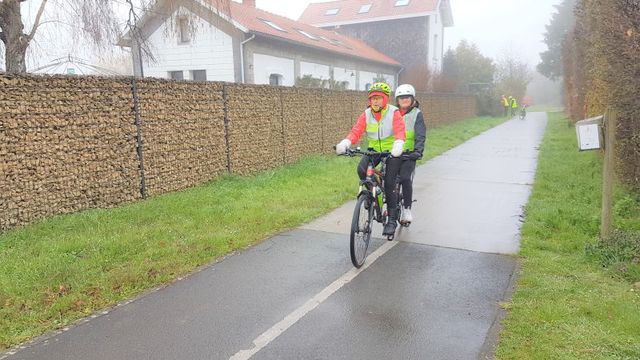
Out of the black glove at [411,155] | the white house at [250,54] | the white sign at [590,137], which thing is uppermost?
the white house at [250,54]

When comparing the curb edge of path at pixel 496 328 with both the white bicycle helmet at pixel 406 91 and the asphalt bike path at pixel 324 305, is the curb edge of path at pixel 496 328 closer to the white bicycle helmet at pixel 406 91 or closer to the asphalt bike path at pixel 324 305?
the asphalt bike path at pixel 324 305

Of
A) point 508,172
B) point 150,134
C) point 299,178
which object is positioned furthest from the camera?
point 508,172

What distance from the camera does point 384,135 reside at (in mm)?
5684

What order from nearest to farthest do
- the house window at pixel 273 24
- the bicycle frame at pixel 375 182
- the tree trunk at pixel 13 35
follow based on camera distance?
the bicycle frame at pixel 375 182
the tree trunk at pixel 13 35
the house window at pixel 273 24

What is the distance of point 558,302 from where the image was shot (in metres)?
4.25

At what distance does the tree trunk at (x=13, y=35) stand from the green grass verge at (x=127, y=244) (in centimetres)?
387

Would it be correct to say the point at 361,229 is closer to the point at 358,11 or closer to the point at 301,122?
the point at 301,122

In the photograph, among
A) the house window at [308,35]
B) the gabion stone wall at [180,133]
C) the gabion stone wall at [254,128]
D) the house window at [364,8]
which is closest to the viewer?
the gabion stone wall at [180,133]

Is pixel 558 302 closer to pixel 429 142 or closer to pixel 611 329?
pixel 611 329

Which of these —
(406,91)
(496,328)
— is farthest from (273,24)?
(496,328)

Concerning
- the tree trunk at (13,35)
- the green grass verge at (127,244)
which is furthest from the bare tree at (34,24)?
the green grass verge at (127,244)

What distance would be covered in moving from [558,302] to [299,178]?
22.2 ft

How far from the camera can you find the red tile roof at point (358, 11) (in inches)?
1515

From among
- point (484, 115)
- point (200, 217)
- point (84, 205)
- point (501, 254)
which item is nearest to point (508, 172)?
point (501, 254)
